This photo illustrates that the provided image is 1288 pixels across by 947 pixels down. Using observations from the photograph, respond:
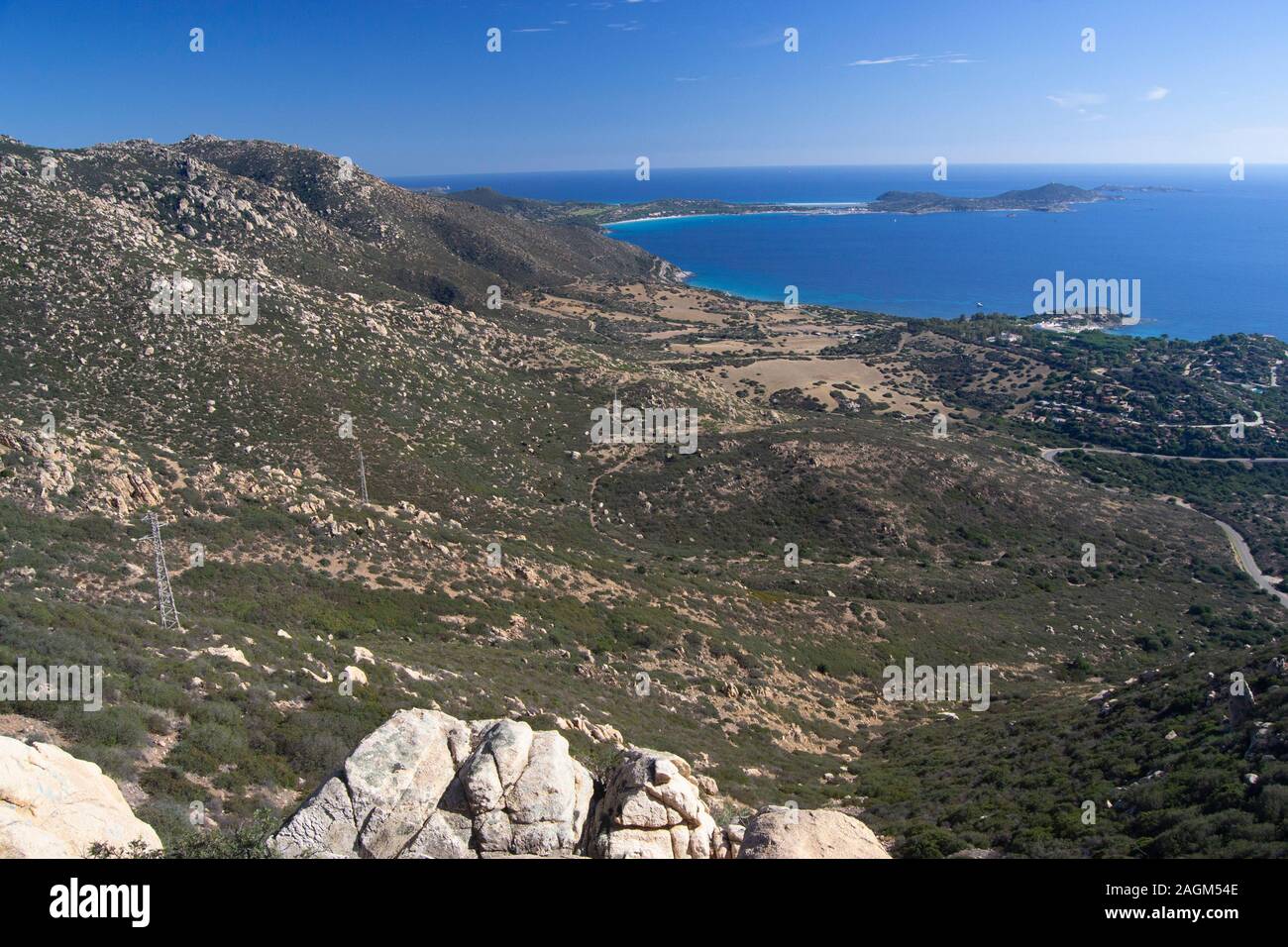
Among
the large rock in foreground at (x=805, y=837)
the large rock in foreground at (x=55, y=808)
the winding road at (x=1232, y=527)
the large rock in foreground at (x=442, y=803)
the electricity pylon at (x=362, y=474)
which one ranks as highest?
the electricity pylon at (x=362, y=474)

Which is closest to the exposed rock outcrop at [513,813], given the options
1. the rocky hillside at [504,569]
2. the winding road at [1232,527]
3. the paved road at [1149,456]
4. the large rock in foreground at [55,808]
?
the rocky hillside at [504,569]

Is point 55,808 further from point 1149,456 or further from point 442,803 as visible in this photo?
point 1149,456

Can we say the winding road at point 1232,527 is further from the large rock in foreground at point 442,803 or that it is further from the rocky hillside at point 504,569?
the large rock in foreground at point 442,803

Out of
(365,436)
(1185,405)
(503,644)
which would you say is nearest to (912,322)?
(1185,405)

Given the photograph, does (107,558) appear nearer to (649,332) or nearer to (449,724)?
(449,724)

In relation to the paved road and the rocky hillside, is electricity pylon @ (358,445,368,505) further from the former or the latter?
the paved road

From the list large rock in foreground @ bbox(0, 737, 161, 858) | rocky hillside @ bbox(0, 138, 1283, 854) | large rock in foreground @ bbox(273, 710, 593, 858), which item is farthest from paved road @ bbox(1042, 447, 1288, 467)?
large rock in foreground @ bbox(0, 737, 161, 858)
